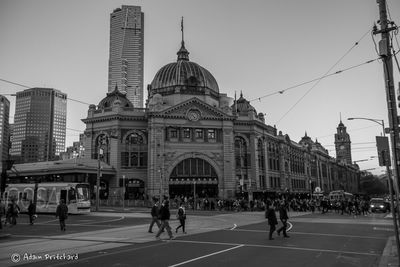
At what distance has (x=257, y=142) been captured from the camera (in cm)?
7338

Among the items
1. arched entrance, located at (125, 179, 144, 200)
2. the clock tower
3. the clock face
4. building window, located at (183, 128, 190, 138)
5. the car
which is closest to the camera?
the car

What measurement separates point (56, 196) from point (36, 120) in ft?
158

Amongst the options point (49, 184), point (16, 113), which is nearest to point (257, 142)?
point (49, 184)

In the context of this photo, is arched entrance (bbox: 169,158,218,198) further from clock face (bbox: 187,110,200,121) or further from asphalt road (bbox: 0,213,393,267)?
asphalt road (bbox: 0,213,393,267)

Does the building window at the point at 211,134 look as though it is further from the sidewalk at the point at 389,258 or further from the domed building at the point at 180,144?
the sidewalk at the point at 389,258


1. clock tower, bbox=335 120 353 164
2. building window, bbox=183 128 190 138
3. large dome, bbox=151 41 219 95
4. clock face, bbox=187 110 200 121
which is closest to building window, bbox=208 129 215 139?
clock face, bbox=187 110 200 121

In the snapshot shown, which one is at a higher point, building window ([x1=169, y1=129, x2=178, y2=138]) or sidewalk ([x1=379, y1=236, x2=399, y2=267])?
building window ([x1=169, y1=129, x2=178, y2=138])

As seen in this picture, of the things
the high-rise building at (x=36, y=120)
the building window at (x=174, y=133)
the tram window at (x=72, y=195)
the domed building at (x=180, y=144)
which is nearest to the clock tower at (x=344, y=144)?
the domed building at (x=180, y=144)

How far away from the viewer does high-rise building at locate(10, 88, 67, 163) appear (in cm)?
6850

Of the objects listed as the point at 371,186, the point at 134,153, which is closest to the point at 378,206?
the point at 134,153

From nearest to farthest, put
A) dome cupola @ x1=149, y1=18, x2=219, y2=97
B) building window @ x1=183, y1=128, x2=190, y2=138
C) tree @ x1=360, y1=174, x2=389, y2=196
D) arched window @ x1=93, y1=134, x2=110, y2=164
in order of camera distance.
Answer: building window @ x1=183, y1=128, x2=190, y2=138, arched window @ x1=93, y1=134, x2=110, y2=164, dome cupola @ x1=149, y1=18, x2=219, y2=97, tree @ x1=360, y1=174, x2=389, y2=196

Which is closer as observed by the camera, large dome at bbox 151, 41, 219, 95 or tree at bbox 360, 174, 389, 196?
large dome at bbox 151, 41, 219, 95

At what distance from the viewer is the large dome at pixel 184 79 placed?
7300 cm

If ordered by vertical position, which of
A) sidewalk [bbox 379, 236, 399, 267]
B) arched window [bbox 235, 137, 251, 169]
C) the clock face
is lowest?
sidewalk [bbox 379, 236, 399, 267]
